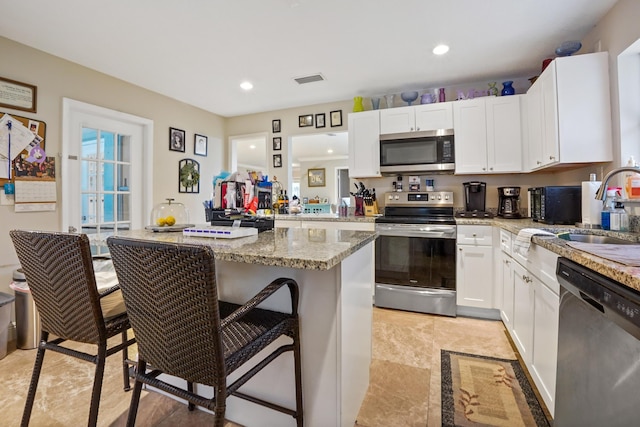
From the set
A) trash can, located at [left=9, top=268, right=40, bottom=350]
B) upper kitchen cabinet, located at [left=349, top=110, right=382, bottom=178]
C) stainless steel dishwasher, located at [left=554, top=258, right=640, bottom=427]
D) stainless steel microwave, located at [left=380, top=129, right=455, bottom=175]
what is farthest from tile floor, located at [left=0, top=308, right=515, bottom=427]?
upper kitchen cabinet, located at [left=349, top=110, right=382, bottom=178]

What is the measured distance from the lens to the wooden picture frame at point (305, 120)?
4023 millimetres

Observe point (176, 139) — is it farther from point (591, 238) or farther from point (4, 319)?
point (591, 238)

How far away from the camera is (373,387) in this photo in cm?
179

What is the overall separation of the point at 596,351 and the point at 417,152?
245 centimetres

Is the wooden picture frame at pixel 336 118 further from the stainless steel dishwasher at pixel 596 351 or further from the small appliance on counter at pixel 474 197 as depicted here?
the stainless steel dishwasher at pixel 596 351

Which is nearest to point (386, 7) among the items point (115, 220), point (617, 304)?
point (617, 304)

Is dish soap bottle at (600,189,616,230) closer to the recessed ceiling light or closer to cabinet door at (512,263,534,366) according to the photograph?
cabinet door at (512,263,534,366)

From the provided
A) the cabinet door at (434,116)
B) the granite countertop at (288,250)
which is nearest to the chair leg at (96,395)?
the granite countertop at (288,250)

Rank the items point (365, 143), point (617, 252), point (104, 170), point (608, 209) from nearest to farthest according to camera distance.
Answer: point (617, 252), point (608, 209), point (104, 170), point (365, 143)

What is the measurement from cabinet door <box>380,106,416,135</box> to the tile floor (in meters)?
2.01

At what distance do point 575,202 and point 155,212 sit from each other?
2.96m

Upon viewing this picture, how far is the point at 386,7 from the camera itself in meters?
2.03

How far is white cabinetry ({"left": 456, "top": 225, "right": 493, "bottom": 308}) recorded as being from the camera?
8.90 feet

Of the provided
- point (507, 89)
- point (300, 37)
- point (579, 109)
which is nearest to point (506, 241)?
point (579, 109)
